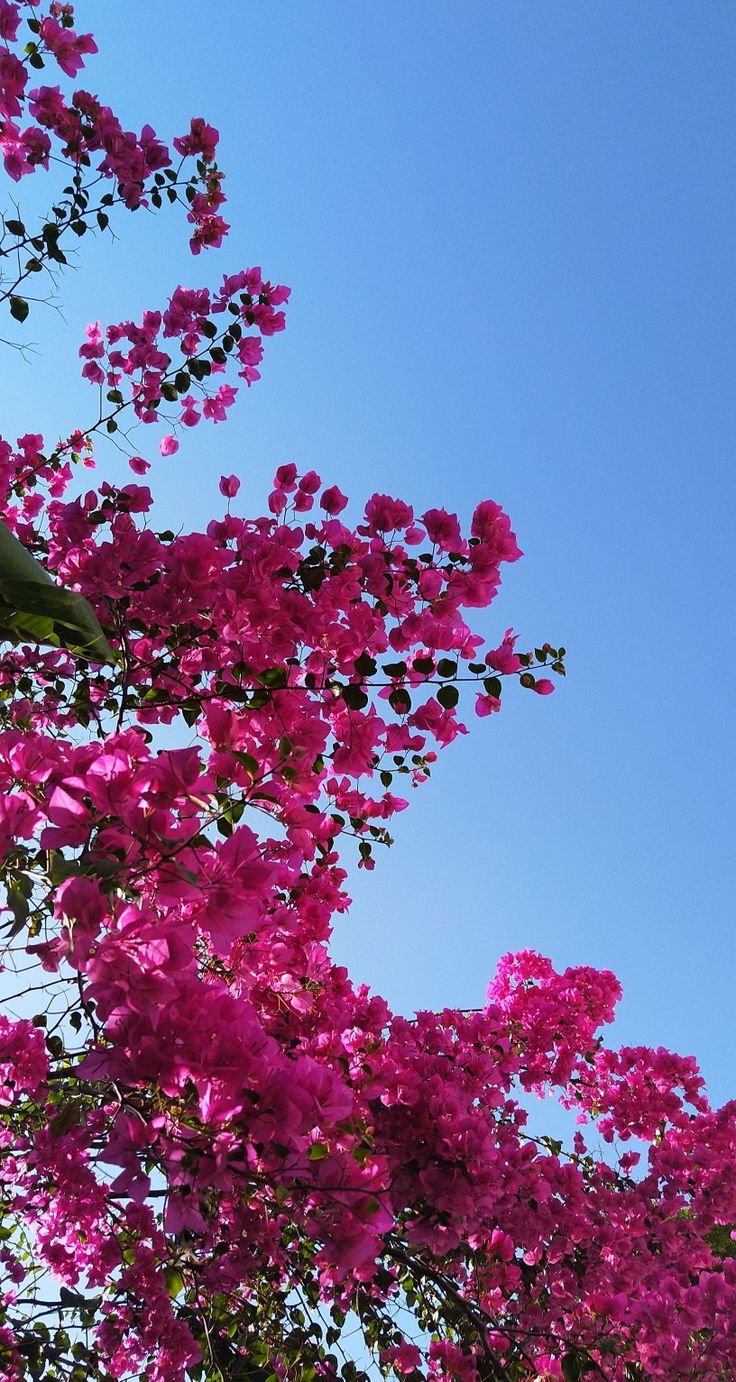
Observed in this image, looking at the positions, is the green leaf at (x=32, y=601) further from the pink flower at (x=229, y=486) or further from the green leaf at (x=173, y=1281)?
the green leaf at (x=173, y=1281)

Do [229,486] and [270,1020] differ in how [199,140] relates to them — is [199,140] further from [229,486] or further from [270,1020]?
[270,1020]

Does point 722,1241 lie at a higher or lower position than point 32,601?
higher

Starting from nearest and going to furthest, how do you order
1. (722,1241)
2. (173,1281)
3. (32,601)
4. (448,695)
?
(32,601)
(173,1281)
(448,695)
(722,1241)

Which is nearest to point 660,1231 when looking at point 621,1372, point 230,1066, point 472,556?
point 621,1372

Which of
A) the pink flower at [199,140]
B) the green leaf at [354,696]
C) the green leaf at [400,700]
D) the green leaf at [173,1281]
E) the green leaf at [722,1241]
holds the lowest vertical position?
the green leaf at [173,1281]

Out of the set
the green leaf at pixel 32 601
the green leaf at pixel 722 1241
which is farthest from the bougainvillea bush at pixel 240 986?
the green leaf at pixel 722 1241

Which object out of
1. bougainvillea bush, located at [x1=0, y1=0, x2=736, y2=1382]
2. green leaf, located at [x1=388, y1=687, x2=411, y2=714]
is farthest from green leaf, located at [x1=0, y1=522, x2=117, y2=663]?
green leaf, located at [x1=388, y1=687, x2=411, y2=714]

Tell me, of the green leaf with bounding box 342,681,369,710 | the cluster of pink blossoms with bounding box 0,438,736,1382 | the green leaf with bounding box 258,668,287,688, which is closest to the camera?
the cluster of pink blossoms with bounding box 0,438,736,1382

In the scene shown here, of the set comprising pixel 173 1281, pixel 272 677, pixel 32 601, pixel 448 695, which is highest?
pixel 448 695

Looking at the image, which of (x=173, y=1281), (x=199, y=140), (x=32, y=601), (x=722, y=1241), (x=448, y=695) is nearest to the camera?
(x=32, y=601)

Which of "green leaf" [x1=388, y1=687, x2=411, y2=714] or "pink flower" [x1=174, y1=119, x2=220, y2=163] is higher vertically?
"pink flower" [x1=174, y1=119, x2=220, y2=163]

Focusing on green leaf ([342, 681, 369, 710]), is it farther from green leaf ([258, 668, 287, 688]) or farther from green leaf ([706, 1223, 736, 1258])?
green leaf ([706, 1223, 736, 1258])

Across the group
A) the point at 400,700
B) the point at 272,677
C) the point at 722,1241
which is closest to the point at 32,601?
the point at 272,677

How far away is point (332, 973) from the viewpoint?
3.72 metres
